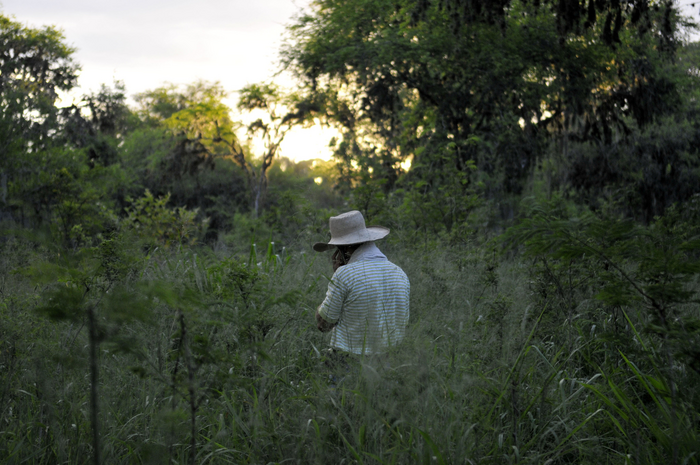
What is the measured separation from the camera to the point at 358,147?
21.0m

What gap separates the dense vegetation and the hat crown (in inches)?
25.9

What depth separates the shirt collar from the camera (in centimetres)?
350

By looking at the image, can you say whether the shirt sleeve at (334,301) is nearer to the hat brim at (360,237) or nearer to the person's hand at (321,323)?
the person's hand at (321,323)

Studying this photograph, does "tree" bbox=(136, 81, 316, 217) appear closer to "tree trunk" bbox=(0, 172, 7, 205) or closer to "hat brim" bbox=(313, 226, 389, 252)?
"tree trunk" bbox=(0, 172, 7, 205)

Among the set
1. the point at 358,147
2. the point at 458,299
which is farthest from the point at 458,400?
the point at 358,147

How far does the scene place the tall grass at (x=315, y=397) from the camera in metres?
2.11

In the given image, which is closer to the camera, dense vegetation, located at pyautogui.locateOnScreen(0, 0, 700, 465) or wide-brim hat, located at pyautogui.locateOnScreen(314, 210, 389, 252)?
dense vegetation, located at pyautogui.locateOnScreen(0, 0, 700, 465)

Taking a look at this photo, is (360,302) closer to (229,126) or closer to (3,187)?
(3,187)

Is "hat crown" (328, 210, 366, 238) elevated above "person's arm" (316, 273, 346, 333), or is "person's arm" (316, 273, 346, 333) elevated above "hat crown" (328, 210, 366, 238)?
"hat crown" (328, 210, 366, 238)

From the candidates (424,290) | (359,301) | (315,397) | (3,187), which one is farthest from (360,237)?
(3,187)

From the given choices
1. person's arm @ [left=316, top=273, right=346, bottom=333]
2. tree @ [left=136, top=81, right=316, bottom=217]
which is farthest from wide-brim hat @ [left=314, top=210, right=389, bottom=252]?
tree @ [left=136, top=81, right=316, bottom=217]

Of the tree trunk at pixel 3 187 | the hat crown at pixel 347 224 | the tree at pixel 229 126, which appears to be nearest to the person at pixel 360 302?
the hat crown at pixel 347 224

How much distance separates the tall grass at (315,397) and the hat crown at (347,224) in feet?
2.55

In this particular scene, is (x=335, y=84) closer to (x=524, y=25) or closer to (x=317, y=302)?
(x=524, y=25)
